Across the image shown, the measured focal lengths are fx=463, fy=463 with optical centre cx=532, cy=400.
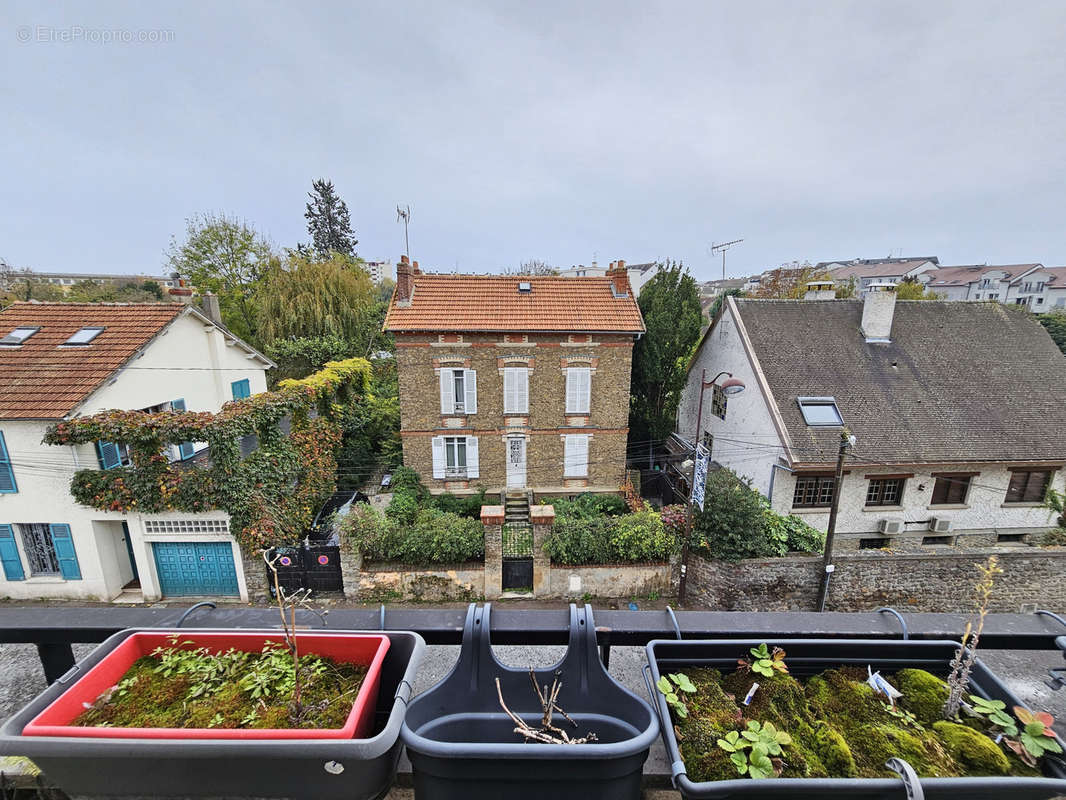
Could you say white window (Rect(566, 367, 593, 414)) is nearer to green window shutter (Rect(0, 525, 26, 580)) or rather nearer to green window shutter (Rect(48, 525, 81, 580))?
green window shutter (Rect(48, 525, 81, 580))

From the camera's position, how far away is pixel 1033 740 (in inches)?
48.4

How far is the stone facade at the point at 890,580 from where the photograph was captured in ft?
34.6

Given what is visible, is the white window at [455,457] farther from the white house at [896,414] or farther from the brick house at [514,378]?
the white house at [896,414]

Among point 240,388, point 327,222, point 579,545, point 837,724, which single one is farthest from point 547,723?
point 327,222

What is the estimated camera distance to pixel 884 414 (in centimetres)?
1323

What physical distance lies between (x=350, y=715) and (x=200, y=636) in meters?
0.76

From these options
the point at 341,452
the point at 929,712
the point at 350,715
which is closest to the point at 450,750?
the point at 350,715

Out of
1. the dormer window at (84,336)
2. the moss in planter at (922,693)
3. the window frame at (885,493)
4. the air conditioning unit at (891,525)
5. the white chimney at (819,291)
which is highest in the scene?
the white chimney at (819,291)

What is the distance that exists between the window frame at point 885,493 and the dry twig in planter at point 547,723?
14.5 m

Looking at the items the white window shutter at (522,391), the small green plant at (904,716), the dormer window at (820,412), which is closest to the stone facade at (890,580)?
the dormer window at (820,412)

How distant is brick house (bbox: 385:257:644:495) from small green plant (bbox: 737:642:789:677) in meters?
13.0

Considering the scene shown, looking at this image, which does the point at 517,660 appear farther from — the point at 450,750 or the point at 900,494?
the point at 900,494

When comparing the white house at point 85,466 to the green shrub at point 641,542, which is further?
the green shrub at point 641,542

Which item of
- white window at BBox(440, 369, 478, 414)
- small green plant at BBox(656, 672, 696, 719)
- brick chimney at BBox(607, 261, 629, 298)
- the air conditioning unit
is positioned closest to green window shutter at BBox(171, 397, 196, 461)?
white window at BBox(440, 369, 478, 414)
